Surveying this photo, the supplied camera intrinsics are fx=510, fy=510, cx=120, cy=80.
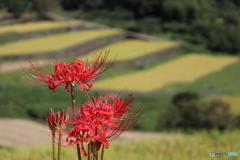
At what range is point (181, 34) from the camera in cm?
1758

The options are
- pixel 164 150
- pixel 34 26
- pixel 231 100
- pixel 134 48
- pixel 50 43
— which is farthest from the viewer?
pixel 134 48

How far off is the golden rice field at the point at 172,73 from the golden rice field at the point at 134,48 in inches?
20.5

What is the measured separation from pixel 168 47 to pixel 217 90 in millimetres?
2706

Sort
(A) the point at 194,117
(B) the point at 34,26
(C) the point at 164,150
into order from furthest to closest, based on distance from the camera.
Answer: (B) the point at 34,26, (A) the point at 194,117, (C) the point at 164,150

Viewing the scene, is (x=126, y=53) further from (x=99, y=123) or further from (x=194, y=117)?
(x=99, y=123)

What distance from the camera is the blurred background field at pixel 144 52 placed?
10406 mm

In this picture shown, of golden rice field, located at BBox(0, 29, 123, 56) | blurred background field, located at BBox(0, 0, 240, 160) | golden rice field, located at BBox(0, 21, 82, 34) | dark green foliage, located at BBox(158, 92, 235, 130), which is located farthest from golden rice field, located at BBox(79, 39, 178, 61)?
dark green foliage, located at BBox(158, 92, 235, 130)

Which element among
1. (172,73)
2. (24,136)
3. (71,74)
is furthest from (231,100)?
(71,74)

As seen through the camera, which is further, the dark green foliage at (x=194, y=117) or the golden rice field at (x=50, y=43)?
the golden rice field at (x=50, y=43)

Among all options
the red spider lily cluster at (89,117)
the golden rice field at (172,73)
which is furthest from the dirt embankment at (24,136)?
the golden rice field at (172,73)

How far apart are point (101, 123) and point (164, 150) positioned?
175 centimetres

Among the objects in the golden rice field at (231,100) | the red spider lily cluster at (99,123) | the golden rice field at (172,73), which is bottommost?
the golden rice field at (231,100)

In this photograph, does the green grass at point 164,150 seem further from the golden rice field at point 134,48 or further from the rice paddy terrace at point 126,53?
the golden rice field at point 134,48

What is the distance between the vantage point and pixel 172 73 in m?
15.8
